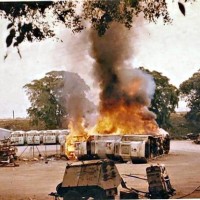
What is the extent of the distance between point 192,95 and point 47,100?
2.81 metres

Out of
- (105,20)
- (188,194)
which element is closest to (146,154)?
(188,194)

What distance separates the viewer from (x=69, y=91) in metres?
8.50

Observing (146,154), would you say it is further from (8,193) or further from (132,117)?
(8,193)

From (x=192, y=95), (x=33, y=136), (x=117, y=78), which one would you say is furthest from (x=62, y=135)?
(x=117, y=78)

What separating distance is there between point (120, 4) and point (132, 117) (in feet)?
18.0

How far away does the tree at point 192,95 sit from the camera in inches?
281

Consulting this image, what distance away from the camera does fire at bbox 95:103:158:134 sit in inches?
391

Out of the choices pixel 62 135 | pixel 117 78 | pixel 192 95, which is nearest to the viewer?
pixel 192 95

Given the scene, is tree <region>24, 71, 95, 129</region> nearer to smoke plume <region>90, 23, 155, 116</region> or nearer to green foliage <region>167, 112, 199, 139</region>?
smoke plume <region>90, 23, 155, 116</region>

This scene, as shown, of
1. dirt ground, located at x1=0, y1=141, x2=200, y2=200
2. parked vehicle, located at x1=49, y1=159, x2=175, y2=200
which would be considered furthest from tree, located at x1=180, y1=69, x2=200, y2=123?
parked vehicle, located at x1=49, y1=159, x2=175, y2=200

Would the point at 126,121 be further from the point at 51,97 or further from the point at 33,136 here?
the point at 51,97

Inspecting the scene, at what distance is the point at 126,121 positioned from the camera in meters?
10.6

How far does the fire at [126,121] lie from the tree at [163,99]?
49cm

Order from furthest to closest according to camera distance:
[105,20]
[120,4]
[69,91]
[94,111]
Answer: [94,111], [69,91], [105,20], [120,4]
